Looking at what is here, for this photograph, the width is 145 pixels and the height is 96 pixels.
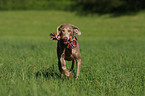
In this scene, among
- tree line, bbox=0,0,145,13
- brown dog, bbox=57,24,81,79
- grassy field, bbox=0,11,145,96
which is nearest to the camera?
grassy field, bbox=0,11,145,96

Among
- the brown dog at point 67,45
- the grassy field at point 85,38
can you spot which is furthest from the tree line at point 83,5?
the brown dog at point 67,45

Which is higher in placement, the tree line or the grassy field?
Answer: the tree line

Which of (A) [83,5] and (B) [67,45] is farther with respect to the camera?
(A) [83,5]

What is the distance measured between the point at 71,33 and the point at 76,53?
0.54 m

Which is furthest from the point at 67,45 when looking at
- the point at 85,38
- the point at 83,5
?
the point at 83,5

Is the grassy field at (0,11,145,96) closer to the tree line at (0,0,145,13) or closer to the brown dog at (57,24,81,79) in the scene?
the brown dog at (57,24,81,79)

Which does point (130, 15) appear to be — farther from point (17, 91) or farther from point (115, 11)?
point (17, 91)

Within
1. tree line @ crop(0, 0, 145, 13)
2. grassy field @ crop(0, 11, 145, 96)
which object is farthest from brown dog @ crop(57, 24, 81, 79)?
tree line @ crop(0, 0, 145, 13)

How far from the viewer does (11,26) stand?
34562 millimetres

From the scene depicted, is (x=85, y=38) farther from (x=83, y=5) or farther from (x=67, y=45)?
(x=83, y=5)

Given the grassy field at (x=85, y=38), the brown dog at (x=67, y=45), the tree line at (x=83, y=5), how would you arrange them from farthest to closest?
the tree line at (x=83, y=5) < the brown dog at (x=67, y=45) < the grassy field at (x=85, y=38)

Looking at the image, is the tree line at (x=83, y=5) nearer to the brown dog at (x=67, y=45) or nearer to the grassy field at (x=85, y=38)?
the grassy field at (x=85, y=38)

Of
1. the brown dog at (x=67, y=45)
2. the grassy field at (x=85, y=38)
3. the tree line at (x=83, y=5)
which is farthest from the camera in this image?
the tree line at (x=83, y=5)

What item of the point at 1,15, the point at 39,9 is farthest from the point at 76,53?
the point at 39,9
